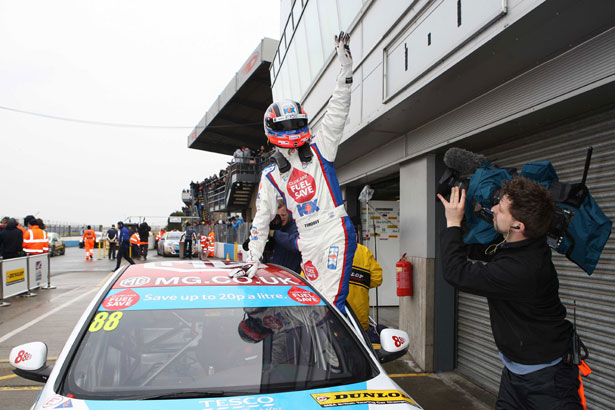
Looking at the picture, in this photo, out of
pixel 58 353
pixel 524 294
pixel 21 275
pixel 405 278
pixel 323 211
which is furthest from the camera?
pixel 21 275

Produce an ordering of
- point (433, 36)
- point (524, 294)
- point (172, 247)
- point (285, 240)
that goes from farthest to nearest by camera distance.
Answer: point (172, 247), point (433, 36), point (285, 240), point (524, 294)

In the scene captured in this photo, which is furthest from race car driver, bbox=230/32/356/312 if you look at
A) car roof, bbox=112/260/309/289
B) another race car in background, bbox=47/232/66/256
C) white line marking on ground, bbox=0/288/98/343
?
another race car in background, bbox=47/232/66/256

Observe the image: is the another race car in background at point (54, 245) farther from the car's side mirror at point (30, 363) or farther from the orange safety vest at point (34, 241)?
the car's side mirror at point (30, 363)

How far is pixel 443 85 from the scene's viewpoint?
401cm

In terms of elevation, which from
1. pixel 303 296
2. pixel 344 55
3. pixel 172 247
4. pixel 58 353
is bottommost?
pixel 58 353

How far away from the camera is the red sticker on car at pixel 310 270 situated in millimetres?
3415

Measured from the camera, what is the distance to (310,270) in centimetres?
346

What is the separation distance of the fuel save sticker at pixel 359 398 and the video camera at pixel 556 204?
107 centimetres

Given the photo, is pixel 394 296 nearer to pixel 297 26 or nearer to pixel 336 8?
pixel 336 8

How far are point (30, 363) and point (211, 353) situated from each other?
883 mm

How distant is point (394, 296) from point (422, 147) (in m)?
4.22

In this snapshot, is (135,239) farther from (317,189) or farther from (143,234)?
(317,189)

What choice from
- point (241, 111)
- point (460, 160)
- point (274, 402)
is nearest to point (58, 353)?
point (274, 402)

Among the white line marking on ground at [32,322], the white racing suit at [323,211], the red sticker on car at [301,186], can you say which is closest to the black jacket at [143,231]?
the white line marking on ground at [32,322]
